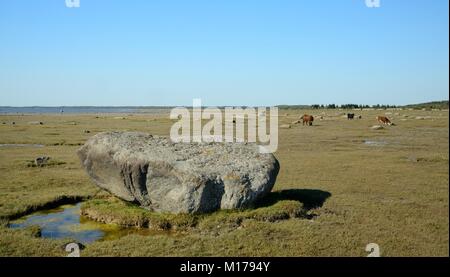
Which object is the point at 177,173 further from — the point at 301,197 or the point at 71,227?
the point at 301,197

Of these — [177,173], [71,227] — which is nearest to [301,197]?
[177,173]

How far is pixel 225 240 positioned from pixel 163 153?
15.2 ft

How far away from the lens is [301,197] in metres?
17.8

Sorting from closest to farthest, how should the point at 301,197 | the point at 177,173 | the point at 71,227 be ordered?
the point at 177,173 < the point at 71,227 < the point at 301,197

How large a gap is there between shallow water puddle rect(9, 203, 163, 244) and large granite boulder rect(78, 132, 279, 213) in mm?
1555

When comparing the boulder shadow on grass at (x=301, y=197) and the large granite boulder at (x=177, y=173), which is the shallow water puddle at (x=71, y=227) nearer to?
the large granite boulder at (x=177, y=173)

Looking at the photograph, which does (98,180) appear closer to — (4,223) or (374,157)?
(4,223)

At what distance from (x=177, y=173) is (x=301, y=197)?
20.1 feet

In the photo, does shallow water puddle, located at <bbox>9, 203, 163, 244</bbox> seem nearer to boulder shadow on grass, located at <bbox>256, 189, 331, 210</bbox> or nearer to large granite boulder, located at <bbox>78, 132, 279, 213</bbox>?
large granite boulder, located at <bbox>78, 132, 279, 213</bbox>

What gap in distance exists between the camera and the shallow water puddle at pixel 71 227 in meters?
13.9

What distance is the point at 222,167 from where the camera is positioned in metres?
15.5

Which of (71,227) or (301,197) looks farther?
(301,197)

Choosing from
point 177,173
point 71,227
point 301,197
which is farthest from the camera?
point 301,197

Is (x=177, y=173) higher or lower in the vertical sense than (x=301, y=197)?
higher
